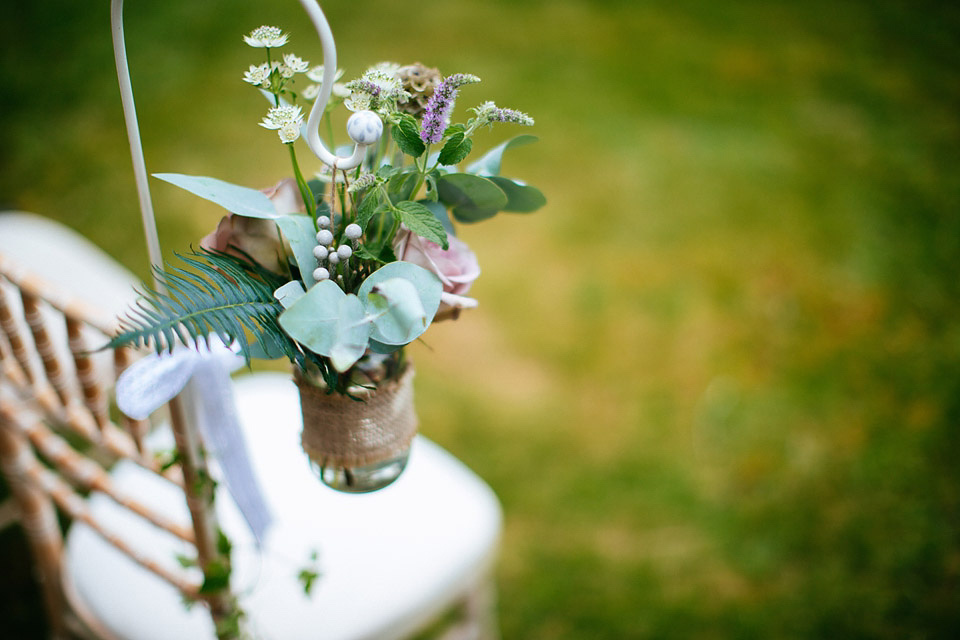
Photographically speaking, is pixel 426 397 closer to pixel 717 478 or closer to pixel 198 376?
pixel 717 478

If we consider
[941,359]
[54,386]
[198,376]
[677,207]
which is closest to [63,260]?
[54,386]

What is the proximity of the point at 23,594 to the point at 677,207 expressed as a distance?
2.40m

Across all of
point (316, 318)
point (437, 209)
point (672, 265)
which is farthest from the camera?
point (672, 265)

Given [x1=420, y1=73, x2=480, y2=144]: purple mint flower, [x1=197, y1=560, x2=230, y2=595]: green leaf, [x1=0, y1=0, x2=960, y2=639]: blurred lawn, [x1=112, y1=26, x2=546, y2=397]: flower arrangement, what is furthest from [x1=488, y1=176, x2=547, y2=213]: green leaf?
[x1=0, y1=0, x2=960, y2=639]: blurred lawn

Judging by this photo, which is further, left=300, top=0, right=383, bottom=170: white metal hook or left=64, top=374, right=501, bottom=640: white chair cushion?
left=64, top=374, right=501, bottom=640: white chair cushion

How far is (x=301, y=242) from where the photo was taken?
2.06 ft

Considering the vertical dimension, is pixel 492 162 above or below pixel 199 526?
above

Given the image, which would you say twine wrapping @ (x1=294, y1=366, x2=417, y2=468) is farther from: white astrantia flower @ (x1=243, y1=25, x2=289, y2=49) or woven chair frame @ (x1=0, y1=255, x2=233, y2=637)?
white astrantia flower @ (x1=243, y1=25, x2=289, y2=49)

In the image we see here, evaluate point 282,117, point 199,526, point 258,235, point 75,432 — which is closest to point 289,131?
point 282,117

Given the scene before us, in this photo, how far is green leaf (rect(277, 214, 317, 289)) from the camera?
2.04ft

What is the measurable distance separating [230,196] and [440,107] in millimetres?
202

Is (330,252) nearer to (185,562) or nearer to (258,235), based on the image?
(258,235)

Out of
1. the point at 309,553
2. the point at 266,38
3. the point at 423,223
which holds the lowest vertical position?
the point at 309,553

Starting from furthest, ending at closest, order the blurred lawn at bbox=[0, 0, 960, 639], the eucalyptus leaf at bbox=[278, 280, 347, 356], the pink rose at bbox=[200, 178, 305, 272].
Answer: the blurred lawn at bbox=[0, 0, 960, 639] < the pink rose at bbox=[200, 178, 305, 272] < the eucalyptus leaf at bbox=[278, 280, 347, 356]
